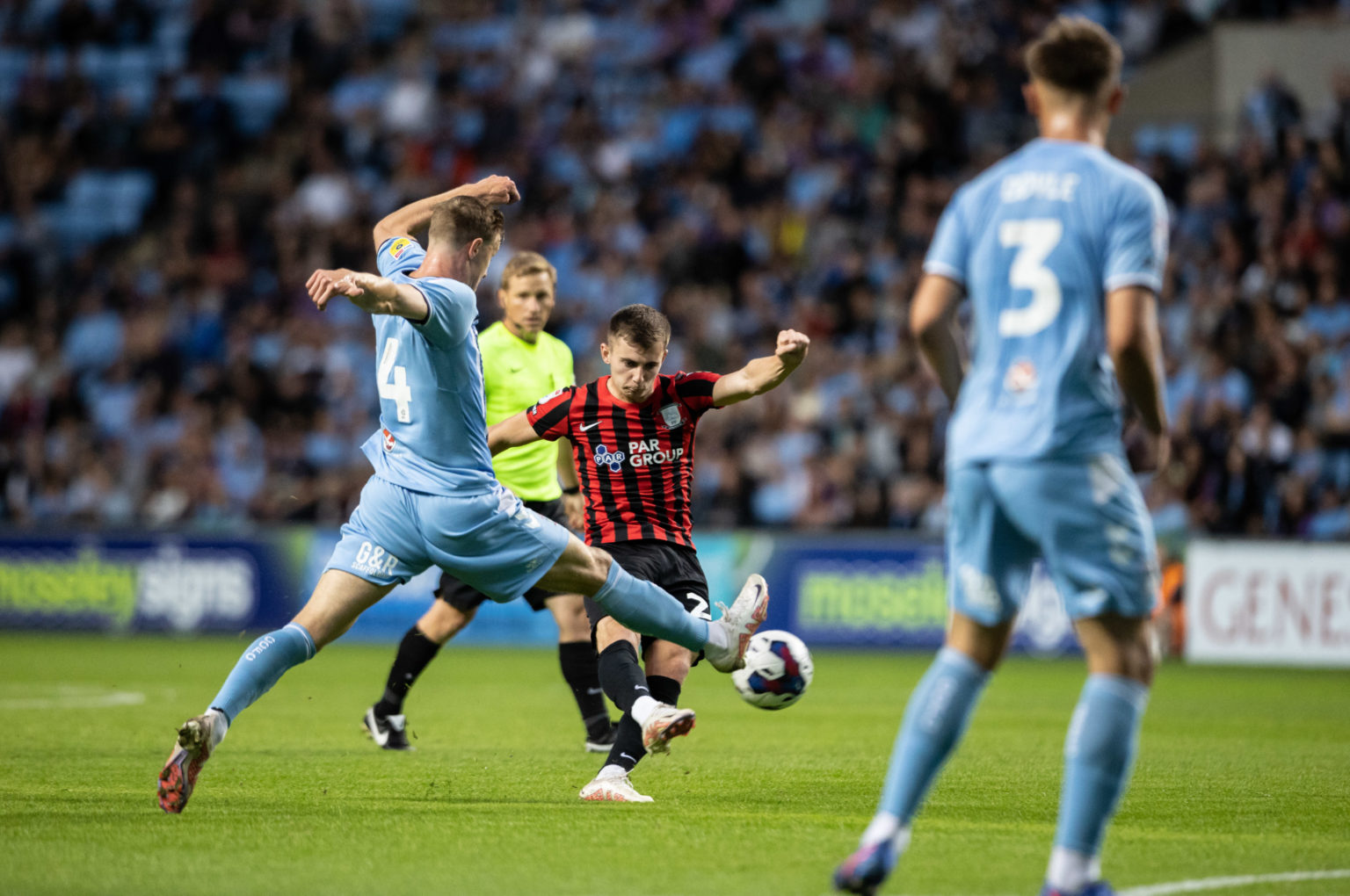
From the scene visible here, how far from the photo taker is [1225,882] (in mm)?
4883

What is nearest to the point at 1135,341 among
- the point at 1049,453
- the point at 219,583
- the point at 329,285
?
the point at 1049,453

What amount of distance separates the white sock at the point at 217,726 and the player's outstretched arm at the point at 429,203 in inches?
79.7

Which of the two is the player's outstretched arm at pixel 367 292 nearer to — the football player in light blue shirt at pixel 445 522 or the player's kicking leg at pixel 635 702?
the football player in light blue shirt at pixel 445 522

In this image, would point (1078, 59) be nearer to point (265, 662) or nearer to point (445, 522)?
point (445, 522)

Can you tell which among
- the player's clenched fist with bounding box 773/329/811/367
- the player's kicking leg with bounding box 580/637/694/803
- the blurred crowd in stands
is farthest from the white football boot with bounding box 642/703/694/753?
the blurred crowd in stands

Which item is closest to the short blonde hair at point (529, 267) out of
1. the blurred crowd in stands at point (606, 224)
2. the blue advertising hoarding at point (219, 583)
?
the blurred crowd in stands at point (606, 224)

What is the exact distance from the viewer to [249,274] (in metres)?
22.3

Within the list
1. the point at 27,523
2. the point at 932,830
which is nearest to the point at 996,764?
the point at 932,830

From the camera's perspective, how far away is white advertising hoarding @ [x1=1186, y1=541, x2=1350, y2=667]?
1575 cm

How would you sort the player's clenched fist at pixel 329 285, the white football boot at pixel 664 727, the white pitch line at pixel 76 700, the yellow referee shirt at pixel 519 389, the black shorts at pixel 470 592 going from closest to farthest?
1. the player's clenched fist at pixel 329 285
2. the white football boot at pixel 664 727
3. the black shorts at pixel 470 592
4. the yellow referee shirt at pixel 519 389
5. the white pitch line at pixel 76 700

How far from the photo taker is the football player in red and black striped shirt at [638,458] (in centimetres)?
693

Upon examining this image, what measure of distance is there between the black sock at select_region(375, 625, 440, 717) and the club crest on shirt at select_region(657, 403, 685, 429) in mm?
2378

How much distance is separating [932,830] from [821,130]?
1768cm

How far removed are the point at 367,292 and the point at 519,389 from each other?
3.72 m
